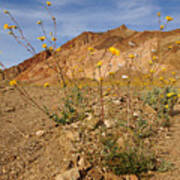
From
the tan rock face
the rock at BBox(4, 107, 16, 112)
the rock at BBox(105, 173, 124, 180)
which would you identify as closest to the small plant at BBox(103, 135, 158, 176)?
the rock at BBox(105, 173, 124, 180)

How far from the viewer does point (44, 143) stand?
210 cm

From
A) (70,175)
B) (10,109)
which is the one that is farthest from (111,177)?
(10,109)

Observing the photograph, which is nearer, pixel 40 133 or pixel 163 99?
pixel 40 133

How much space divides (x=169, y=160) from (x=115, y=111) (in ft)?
3.72

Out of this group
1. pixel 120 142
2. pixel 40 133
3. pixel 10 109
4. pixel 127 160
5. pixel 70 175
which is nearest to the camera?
pixel 70 175

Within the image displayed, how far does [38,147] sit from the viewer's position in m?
2.01

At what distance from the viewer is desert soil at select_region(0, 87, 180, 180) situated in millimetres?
1629

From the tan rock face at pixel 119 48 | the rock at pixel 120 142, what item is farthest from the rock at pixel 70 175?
the tan rock face at pixel 119 48

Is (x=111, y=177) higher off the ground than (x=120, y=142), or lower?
lower

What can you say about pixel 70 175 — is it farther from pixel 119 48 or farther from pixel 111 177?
pixel 119 48

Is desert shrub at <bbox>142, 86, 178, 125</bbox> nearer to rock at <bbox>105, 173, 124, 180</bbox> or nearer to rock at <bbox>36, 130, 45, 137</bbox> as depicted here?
rock at <bbox>105, 173, 124, 180</bbox>

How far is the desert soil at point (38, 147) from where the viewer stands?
5.34ft

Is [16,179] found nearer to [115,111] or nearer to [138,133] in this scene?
[138,133]

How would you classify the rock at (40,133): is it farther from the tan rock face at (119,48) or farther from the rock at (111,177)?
the tan rock face at (119,48)
